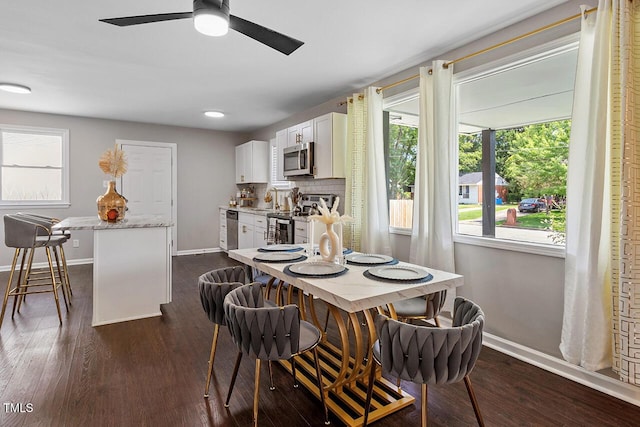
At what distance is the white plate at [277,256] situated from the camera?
2.13 m

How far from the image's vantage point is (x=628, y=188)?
181 cm

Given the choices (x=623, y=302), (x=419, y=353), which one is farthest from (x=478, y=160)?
(x=419, y=353)

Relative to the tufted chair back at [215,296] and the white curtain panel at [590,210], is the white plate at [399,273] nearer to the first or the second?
the tufted chair back at [215,296]

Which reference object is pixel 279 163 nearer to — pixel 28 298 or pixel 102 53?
pixel 102 53

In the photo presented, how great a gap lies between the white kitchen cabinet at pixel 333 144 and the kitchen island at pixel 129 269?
1.93 metres

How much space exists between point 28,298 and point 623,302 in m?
5.26

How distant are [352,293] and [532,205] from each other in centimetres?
190

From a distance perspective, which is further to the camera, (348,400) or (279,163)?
(279,163)

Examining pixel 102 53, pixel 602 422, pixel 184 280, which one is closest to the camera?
pixel 602 422

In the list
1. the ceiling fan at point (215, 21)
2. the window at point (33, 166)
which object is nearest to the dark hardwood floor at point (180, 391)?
the ceiling fan at point (215, 21)

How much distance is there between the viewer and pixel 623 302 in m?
1.81

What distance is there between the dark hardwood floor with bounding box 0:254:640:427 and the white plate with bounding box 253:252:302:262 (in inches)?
30.3

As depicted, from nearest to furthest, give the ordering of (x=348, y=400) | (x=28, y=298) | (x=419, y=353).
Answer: (x=419, y=353) < (x=348, y=400) < (x=28, y=298)

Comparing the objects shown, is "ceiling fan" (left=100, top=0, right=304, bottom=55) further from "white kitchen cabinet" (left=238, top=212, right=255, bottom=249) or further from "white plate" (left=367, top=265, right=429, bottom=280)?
"white kitchen cabinet" (left=238, top=212, right=255, bottom=249)
